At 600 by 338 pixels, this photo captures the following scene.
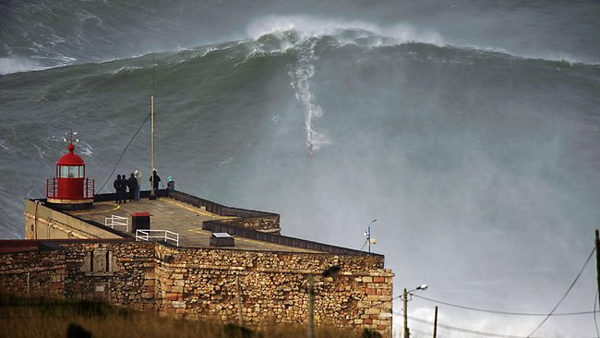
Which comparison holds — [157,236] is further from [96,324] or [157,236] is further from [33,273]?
[96,324]

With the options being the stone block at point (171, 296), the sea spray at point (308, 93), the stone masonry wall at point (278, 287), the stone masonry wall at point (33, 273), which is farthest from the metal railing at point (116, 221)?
the sea spray at point (308, 93)

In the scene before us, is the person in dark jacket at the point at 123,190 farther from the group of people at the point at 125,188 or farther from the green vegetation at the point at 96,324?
the green vegetation at the point at 96,324

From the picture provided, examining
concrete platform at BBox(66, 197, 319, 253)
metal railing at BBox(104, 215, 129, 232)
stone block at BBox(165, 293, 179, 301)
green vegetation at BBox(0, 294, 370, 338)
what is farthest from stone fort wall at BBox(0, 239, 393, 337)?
metal railing at BBox(104, 215, 129, 232)

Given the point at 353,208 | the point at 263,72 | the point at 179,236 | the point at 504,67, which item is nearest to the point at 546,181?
the point at 353,208

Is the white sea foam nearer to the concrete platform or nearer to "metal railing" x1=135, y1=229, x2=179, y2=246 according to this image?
the concrete platform

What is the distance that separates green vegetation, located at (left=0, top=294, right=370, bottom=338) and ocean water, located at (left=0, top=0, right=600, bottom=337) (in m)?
30.0

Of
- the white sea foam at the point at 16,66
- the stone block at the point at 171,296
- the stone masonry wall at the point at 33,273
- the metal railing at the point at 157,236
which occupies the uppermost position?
the white sea foam at the point at 16,66

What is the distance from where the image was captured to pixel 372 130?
295 ft

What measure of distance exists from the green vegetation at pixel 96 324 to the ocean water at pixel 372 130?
98.3ft

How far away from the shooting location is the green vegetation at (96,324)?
27.4m

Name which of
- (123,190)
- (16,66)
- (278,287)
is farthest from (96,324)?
(16,66)

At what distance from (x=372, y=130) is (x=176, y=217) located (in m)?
45.9

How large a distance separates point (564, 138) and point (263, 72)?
90.9 feet

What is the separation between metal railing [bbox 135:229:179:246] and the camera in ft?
127
